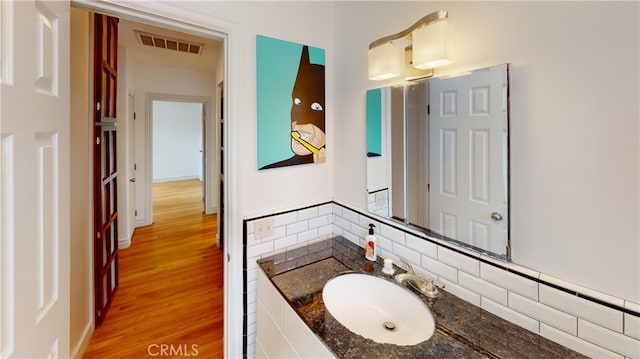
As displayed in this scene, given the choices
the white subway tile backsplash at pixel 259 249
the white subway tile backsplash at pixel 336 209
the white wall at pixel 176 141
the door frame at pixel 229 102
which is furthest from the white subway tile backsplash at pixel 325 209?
the white wall at pixel 176 141

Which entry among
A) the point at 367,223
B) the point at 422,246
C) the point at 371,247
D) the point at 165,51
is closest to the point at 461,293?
the point at 422,246

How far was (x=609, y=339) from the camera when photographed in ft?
2.44

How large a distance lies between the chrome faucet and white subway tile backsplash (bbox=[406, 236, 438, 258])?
3.3 inches

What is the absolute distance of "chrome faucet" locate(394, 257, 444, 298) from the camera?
1.10 m

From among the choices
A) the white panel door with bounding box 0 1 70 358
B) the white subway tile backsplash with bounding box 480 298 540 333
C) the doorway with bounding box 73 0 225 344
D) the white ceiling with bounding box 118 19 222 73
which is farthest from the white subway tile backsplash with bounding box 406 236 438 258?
the doorway with bounding box 73 0 225 344

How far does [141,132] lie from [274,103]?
362 cm

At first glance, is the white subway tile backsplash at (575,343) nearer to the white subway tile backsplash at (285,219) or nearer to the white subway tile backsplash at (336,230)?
the white subway tile backsplash at (336,230)

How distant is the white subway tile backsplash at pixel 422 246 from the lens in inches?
46.1

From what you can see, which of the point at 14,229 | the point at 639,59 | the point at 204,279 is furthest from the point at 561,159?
the point at 204,279

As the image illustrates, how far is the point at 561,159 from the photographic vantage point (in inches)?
31.9

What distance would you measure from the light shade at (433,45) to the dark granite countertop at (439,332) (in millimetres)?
875

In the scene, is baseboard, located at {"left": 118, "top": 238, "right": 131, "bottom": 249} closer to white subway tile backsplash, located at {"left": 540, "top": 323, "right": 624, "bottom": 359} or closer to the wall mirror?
the wall mirror

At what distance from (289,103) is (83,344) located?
6.55 feet

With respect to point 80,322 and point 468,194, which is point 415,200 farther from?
point 80,322
